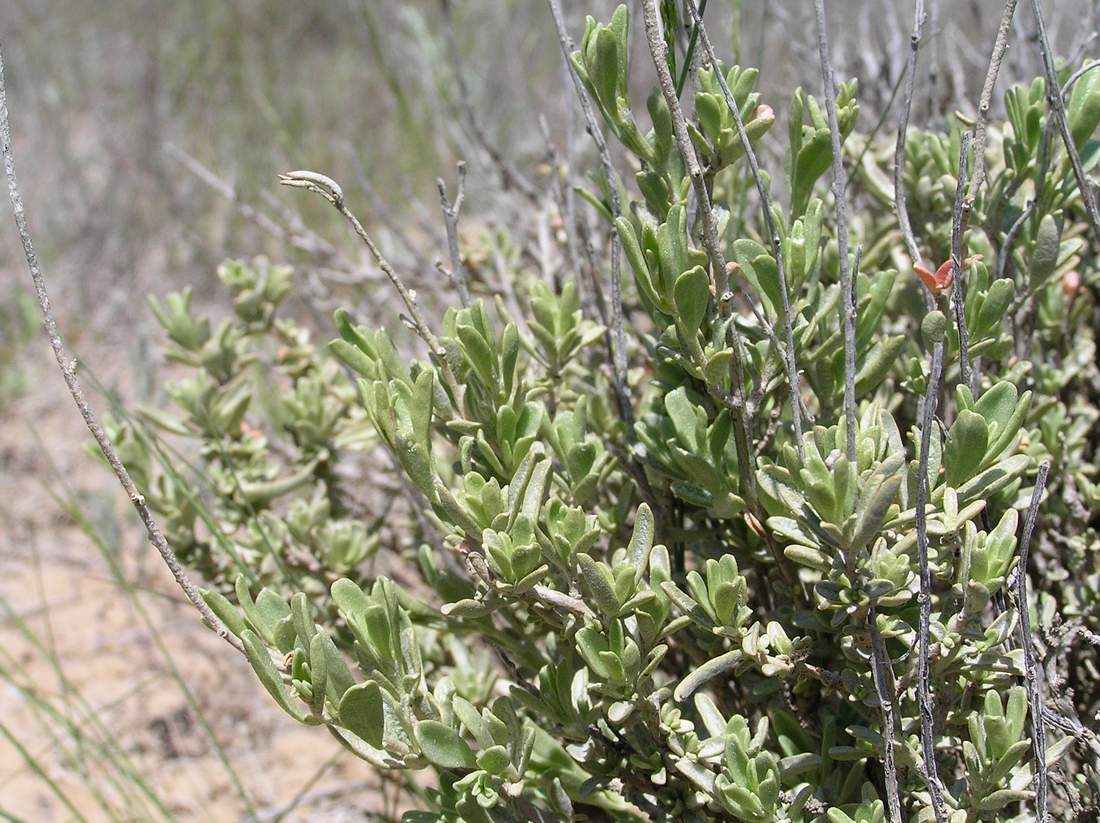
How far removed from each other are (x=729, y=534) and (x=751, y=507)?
145 mm

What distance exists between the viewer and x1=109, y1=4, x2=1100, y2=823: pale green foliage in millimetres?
951

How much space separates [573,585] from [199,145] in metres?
4.89

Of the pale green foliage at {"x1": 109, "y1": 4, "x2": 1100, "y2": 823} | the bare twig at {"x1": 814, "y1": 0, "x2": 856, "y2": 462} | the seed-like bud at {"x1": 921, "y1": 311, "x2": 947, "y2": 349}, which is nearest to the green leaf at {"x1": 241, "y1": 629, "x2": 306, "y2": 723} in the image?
the pale green foliage at {"x1": 109, "y1": 4, "x2": 1100, "y2": 823}

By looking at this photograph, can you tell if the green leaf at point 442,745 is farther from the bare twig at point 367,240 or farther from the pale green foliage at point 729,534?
the bare twig at point 367,240

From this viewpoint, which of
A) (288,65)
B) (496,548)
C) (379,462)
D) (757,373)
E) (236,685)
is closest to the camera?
(496,548)

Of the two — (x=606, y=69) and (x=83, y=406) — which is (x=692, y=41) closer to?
(x=606, y=69)

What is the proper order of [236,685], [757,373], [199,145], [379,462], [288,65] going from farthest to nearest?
[288,65]
[199,145]
[236,685]
[379,462]
[757,373]

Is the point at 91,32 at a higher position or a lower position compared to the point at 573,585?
higher

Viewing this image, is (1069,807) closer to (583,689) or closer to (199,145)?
(583,689)

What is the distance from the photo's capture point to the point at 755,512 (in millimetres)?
1095

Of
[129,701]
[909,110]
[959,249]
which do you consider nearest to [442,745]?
[959,249]

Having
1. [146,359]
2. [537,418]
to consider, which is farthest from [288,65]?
[537,418]

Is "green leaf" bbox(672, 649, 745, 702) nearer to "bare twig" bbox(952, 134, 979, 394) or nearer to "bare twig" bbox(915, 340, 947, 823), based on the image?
"bare twig" bbox(915, 340, 947, 823)

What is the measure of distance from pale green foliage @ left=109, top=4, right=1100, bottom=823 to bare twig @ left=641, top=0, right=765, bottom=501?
0.01 meters
